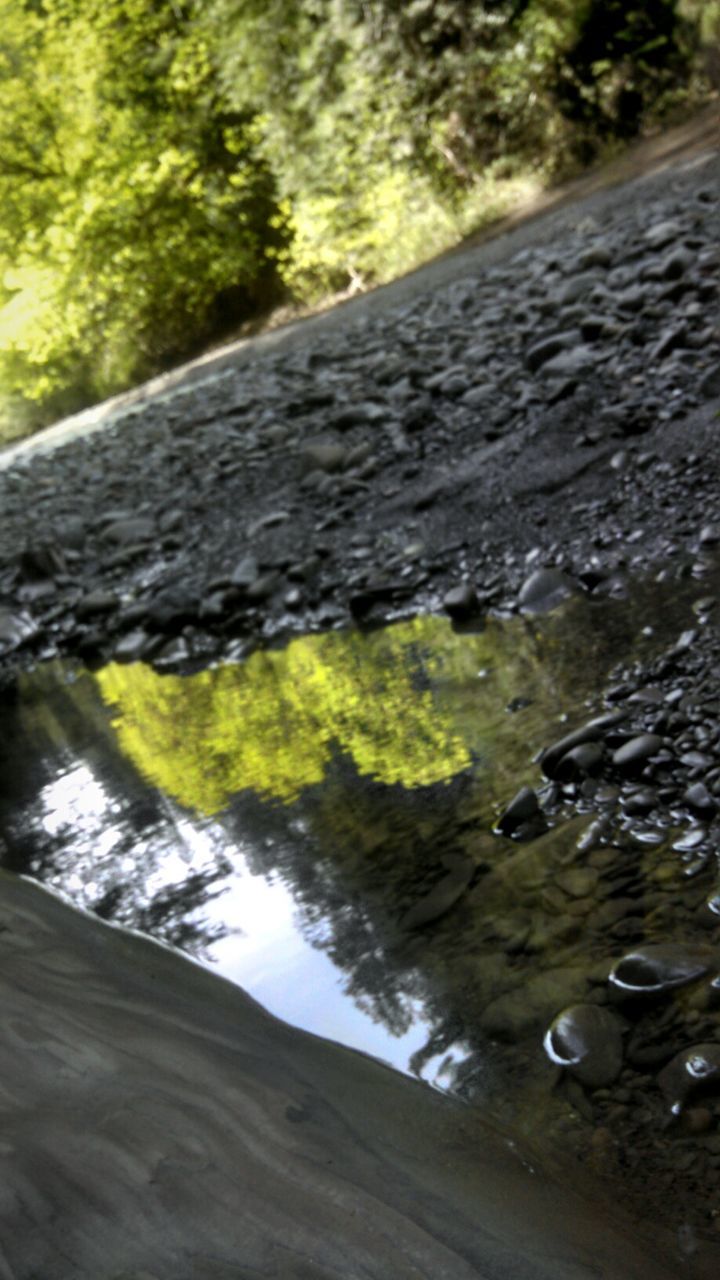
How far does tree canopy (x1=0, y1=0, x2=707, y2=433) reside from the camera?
11.4 m

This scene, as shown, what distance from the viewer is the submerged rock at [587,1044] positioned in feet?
5.32

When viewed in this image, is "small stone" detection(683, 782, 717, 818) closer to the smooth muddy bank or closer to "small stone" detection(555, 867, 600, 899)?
"small stone" detection(555, 867, 600, 899)

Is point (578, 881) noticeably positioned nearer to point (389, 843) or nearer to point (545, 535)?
point (389, 843)

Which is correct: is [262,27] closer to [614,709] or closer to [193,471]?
[193,471]

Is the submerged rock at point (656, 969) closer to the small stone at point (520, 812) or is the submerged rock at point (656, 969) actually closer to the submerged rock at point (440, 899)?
the submerged rock at point (440, 899)

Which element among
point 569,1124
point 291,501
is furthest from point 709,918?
point 291,501

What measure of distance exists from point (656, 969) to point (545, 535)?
8.40ft

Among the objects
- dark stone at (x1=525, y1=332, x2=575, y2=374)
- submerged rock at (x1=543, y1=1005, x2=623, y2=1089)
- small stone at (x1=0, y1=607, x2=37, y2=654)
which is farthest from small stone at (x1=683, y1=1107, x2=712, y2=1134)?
small stone at (x1=0, y1=607, x2=37, y2=654)

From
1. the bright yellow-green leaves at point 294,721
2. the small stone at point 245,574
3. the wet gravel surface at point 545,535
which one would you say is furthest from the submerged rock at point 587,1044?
the small stone at point 245,574

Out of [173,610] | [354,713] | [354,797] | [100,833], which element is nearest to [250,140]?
[173,610]

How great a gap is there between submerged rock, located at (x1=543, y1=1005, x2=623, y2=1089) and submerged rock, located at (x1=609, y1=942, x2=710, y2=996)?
57 millimetres

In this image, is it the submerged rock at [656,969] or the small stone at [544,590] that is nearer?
the submerged rock at [656,969]

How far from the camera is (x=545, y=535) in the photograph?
416 centimetres

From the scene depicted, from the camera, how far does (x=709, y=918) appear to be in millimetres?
1850
